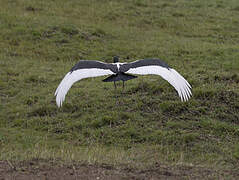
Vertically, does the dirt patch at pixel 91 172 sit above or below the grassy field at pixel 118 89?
below

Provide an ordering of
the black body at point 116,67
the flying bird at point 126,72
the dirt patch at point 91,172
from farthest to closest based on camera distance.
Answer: the black body at point 116,67 → the flying bird at point 126,72 → the dirt patch at point 91,172

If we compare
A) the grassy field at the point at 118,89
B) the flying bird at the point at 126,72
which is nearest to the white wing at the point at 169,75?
the flying bird at the point at 126,72

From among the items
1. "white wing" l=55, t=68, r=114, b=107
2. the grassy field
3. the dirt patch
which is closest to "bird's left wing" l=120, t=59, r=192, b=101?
"white wing" l=55, t=68, r=114, b=107

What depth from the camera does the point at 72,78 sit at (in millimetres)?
8062

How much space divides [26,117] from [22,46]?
5.45 m

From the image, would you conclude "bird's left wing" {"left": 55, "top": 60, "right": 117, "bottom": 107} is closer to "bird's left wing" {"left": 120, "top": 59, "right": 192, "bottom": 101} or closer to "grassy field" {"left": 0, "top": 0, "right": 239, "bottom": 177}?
"bird's left wing" {"left": 120, "top": 59, "right": 192, "bottom": 101}

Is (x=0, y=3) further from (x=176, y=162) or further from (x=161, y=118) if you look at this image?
(x=176, y=162)

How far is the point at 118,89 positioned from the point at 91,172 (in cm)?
495

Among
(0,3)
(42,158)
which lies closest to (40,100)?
(42,158)

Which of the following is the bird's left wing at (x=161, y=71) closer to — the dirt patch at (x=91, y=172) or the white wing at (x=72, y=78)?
the white wing at (x=72, y=78)

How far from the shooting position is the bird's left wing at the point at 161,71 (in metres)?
8.19

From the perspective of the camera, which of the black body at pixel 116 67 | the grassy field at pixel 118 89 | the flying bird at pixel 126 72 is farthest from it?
the grassy field at pixel 118 89

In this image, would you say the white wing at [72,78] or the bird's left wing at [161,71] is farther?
the bird's left wing at [161,71]

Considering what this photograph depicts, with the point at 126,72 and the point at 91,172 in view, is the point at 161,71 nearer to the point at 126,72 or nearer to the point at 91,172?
the point at 126,72
